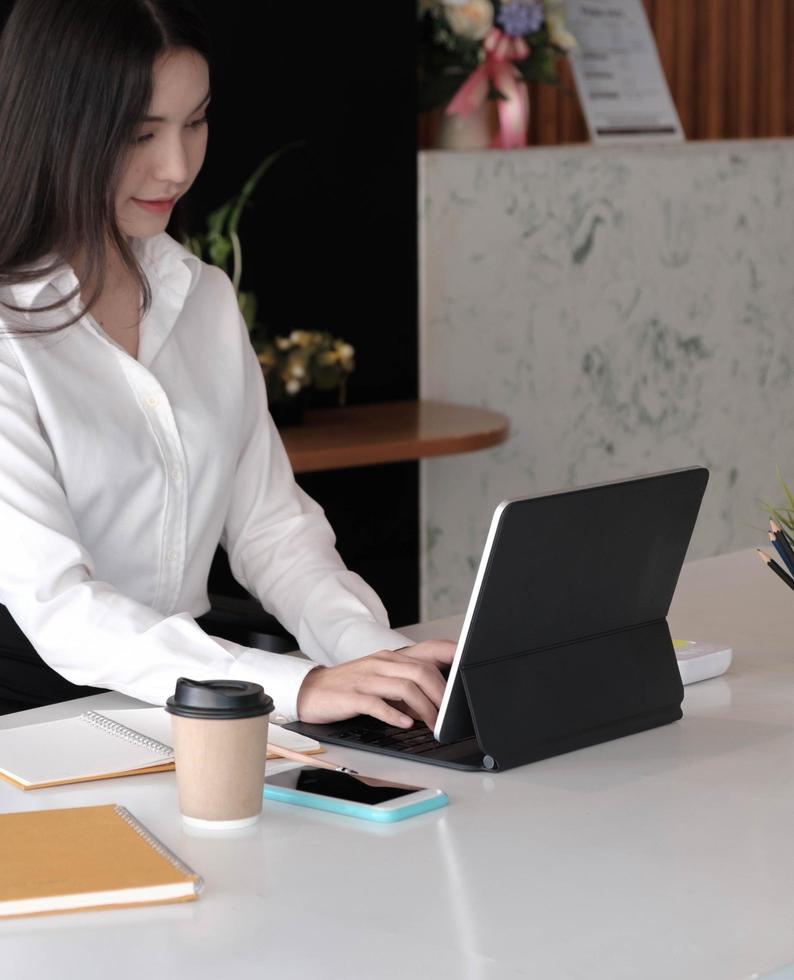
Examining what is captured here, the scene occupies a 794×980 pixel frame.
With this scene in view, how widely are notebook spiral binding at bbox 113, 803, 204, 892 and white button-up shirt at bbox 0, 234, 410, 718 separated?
35 cm

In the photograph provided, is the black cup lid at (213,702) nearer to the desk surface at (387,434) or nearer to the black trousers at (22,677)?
the black trousers at (22,677)

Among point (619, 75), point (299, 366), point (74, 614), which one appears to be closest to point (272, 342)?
point (299, 366)

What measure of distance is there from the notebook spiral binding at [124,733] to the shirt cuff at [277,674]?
0.14m

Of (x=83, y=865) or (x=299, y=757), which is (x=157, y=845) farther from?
(x=299, y=757)

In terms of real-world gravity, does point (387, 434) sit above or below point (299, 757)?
below

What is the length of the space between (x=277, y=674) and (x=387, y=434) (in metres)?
1.78

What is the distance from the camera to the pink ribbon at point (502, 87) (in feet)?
12.4

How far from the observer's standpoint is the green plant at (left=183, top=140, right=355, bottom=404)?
338 centimetres

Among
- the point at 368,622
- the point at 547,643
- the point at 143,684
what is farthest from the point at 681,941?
the point at 368,622

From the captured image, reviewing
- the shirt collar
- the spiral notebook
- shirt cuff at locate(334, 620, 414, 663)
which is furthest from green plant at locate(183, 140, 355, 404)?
the spiral notebook

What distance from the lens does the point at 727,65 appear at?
14.9 ft

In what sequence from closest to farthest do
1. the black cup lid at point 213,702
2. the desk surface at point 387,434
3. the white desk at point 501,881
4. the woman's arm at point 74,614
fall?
the white desk at point 501,881 < the black cup lid at point 213,702 < the woman's arm at point 74,614 < the desk surface at point 387,434

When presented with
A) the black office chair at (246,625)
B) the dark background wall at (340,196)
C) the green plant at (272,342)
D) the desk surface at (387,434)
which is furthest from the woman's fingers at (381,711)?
the dark background wall at (340,196)

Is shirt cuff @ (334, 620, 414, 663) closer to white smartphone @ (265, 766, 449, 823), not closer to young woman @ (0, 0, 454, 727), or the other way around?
young woman @ (0, 0, 454, 727)
